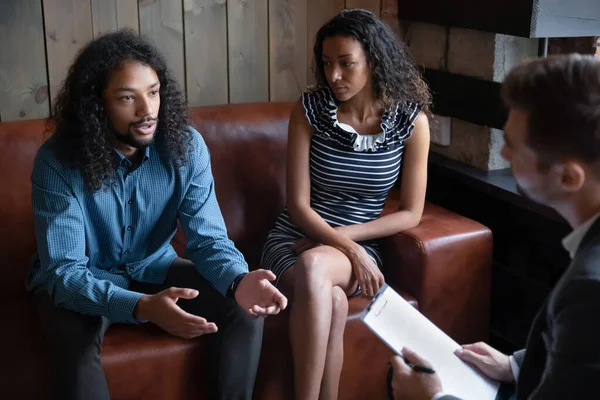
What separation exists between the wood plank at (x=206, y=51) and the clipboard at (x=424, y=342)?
1.28 m

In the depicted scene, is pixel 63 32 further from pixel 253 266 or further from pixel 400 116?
pixel 400 116

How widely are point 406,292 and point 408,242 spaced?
0.14 metres

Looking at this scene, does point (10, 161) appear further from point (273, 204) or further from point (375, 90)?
point (375, 90)

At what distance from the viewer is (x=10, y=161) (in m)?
2.05

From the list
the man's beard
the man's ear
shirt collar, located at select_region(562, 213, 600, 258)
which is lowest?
the man's beard

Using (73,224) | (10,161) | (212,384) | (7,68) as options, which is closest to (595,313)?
(212,384)

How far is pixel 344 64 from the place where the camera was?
2.07m

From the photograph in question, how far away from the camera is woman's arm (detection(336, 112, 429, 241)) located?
212cm

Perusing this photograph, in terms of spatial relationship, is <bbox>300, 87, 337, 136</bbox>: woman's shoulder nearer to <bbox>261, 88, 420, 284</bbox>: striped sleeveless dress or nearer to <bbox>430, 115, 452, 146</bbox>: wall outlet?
<bbox>261, 88, 420, 284</bbox>: striped sleeveless dress

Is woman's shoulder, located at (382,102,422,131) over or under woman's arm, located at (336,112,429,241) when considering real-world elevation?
over

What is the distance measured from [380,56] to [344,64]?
0.38 feet

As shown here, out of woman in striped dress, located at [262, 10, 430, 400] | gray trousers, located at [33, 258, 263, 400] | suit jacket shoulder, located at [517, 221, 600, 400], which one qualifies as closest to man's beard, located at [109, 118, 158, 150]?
gray trousers, located at [33, 258, 263, 400]

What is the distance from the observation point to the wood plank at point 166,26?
2434 mm

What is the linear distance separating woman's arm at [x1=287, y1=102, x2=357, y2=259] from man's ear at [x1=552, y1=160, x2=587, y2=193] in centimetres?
109
